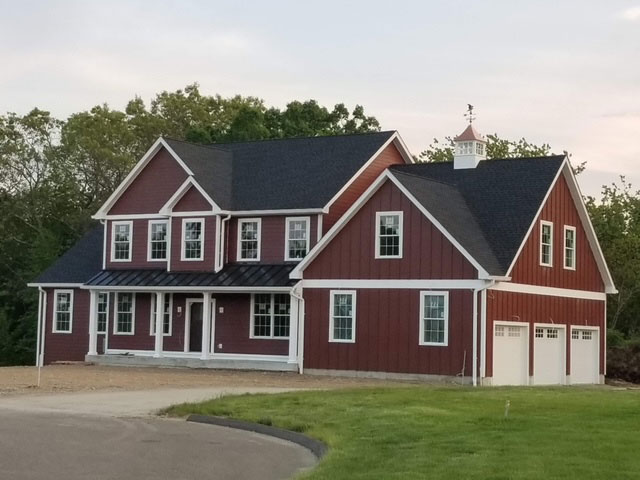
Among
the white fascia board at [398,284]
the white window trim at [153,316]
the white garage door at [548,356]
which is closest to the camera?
the white fascia board at [398,284]

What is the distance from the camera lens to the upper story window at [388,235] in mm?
35688

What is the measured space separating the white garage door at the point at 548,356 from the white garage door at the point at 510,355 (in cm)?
56

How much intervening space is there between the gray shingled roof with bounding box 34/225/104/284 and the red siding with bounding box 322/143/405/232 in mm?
10510

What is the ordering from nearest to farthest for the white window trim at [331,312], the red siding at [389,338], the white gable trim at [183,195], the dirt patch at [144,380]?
the dirt patch at [144,380]
the red siding at [389,338]
the white window trim at [331,312]
the white gable trim at [183,195]

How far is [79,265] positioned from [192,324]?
687 cm

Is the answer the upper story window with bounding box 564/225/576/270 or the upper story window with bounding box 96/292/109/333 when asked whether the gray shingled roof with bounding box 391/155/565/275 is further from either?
the upper story window with bounding box 96/292/109/333

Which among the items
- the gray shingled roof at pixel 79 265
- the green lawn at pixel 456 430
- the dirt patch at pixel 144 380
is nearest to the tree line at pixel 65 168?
the gray shingled roof at pixel 79 265

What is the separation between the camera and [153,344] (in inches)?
1673

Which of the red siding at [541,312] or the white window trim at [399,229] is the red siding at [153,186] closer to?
the white window trim at [399,229]

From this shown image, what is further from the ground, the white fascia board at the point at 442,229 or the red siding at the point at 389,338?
the white fascia board at the point at 442,229

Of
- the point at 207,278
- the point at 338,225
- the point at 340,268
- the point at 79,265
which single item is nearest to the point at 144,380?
the point at 340,268

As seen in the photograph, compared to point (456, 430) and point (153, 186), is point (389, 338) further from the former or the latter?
point (456, 430)

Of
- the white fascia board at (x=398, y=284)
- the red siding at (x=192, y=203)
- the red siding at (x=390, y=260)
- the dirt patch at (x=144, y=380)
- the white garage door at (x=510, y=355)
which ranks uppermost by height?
the red siding at (x=192, y=203)

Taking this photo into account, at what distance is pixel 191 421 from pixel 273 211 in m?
19.7
